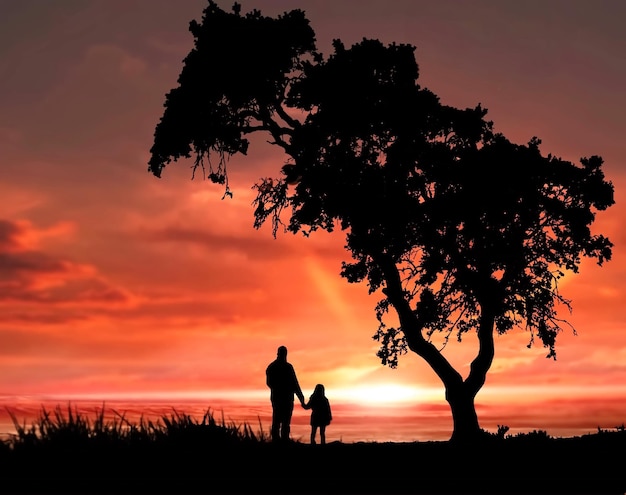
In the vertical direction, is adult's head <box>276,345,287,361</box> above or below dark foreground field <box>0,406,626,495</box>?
above

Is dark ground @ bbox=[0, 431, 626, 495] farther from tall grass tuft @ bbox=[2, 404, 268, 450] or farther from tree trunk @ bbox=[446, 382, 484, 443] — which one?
tree trunk @ bbox=[446, 382, 484, 443]

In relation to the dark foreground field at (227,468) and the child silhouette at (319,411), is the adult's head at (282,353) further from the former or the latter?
the dark foreground field at (227,468)

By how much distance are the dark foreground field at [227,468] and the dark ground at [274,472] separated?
2 centimetres

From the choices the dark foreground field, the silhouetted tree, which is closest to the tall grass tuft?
the dark foreground field

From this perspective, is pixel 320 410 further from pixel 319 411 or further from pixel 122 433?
pixel 122 433

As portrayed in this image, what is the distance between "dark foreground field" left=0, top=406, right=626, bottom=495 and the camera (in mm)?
13195

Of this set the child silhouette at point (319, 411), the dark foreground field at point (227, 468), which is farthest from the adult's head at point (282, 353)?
the dark foreground field at point (227, 468)

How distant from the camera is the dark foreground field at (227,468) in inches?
520

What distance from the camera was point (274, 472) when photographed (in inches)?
567

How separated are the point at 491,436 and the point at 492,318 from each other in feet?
14.5

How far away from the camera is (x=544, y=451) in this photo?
19766 millimetres

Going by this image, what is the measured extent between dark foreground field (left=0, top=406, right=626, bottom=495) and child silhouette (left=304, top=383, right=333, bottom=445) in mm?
6305

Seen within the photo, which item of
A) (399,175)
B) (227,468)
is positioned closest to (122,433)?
(227,468)

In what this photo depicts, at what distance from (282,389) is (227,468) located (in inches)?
276
